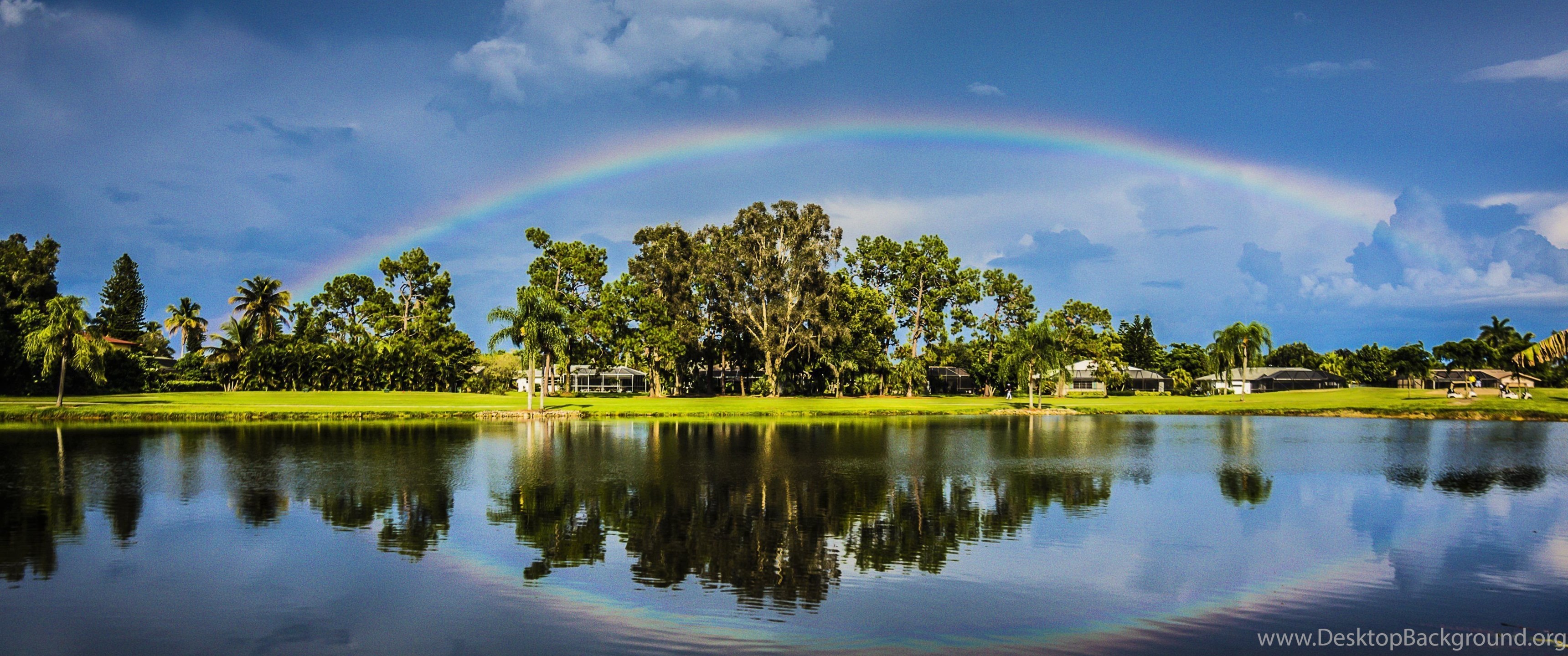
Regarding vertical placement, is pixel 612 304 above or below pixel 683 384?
above

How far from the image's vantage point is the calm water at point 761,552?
12453 mm

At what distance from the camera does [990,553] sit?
1730cm

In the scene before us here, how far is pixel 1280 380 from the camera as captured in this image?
145875 millimetres

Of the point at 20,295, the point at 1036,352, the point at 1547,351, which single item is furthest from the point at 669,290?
the point at 1547,351

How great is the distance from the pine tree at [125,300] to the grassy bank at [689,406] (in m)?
50.7

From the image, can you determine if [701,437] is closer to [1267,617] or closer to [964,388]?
[1267,617]

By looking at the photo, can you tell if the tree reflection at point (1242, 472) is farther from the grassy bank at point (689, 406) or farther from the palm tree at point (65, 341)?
the palm tree at point (65, 341)

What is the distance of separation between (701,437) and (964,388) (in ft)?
317

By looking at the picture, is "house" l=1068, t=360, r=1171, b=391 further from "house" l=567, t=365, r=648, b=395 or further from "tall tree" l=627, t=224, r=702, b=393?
"house" l=567, t=365, r=648, b=395

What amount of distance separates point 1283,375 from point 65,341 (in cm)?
16612

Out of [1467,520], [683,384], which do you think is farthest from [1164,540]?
[683,384]

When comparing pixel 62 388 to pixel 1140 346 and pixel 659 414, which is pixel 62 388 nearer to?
pixel 659 414

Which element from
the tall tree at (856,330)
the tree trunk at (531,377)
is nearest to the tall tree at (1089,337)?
the tall tree at (856,330)

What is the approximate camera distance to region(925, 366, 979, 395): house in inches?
5167
